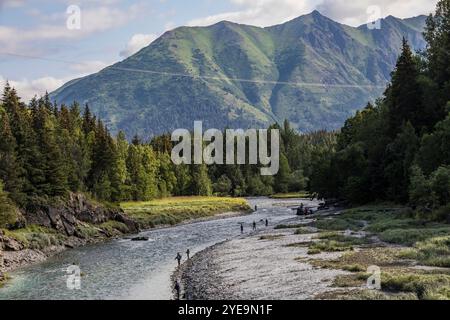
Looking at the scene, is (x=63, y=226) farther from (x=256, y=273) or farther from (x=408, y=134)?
(x=408, y=134)

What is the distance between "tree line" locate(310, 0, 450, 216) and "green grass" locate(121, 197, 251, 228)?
3502cm

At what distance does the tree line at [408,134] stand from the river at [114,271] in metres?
28.5

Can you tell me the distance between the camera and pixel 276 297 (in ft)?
113

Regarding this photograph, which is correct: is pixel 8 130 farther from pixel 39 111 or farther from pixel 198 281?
pixel 198 281

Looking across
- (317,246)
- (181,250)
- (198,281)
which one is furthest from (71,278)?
(317,246)

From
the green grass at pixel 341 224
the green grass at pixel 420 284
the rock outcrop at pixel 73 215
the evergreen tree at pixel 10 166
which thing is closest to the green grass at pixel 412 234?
the green grass at pixel 341 224

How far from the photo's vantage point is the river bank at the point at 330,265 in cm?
3294

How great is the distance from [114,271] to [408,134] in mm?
53516

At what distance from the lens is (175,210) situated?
387 ft

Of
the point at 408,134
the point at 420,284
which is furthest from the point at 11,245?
the point at 408,134

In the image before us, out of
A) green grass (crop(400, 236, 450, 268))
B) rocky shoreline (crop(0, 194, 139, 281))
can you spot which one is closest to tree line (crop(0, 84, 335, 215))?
rocky shoreline (crop(0, 194, 139, 281))

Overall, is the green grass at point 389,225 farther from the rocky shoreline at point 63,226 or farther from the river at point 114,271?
the rocky shoreline at point 63,226

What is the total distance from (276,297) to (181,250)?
35529 mm

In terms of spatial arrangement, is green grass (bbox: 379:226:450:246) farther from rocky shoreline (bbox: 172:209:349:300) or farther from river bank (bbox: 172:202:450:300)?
rocky shoreline (bbox: 172:209:349:300)
